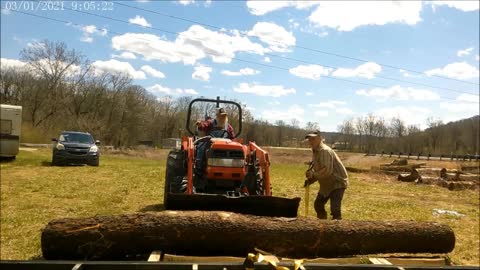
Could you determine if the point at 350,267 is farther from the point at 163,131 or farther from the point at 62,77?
the point at 163,131

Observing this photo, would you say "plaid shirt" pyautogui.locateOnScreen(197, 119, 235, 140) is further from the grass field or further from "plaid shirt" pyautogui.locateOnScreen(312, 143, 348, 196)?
the grass field

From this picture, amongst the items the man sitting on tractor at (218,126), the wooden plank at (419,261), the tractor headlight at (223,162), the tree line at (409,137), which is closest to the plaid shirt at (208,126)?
the man sitting on tractor at (218,126)

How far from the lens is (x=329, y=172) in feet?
24.2

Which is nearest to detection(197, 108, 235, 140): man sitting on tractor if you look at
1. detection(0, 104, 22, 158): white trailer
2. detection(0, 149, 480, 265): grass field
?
detection(0, 149, 480, 265): grass field

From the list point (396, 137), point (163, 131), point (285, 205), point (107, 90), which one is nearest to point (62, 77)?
point (107, 90)

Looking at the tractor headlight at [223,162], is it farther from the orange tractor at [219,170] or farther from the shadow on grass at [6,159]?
the shadow on grass at [6,159]

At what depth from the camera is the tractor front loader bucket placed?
243 inches

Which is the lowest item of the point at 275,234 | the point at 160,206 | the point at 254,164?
the point at 160,206

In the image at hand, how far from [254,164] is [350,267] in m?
4.64

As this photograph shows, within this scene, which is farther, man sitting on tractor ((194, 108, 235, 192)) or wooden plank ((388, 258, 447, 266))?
man sitting on tractor ((194, 108, 235, 192))

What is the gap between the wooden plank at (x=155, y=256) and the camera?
166 inches

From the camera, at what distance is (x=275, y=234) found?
4.93 metres

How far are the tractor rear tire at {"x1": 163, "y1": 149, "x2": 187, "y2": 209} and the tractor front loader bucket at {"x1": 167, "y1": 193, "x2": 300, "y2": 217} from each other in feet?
4.58

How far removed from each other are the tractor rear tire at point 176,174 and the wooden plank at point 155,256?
3.07m
